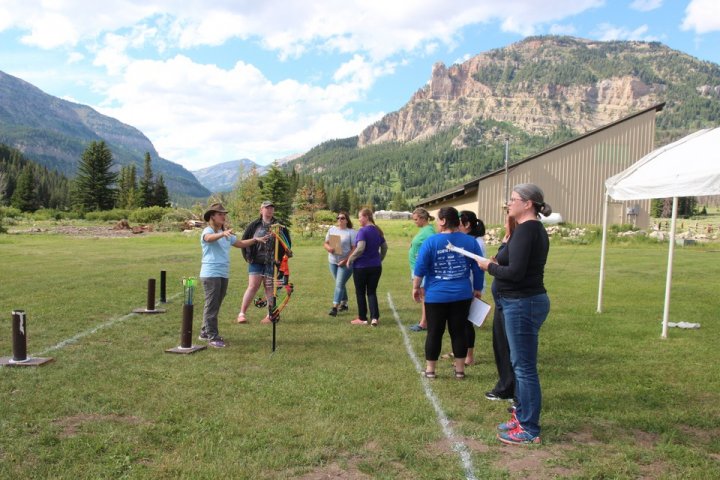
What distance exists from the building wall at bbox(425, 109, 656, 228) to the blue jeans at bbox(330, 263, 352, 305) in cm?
3177

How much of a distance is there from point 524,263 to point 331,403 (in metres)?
2.41

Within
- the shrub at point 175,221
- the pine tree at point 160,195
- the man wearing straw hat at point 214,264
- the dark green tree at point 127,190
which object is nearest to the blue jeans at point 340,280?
the man wearing straw hat at point 214,264

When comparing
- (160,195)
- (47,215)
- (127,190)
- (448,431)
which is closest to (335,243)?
(448,431)

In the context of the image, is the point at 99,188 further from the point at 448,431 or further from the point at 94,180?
the point at 448,431

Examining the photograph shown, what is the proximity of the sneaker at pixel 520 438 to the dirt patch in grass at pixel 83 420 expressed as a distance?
3202mm

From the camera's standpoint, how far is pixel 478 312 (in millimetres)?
6090

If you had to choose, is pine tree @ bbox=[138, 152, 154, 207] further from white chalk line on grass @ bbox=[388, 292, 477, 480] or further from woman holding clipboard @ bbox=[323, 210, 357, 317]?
white chalk line on grass @ bbox=[388, 292, 477, 480]

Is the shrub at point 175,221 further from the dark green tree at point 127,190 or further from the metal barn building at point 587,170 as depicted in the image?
the dark green tree at point 127,190

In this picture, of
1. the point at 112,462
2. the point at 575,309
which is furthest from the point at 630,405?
the point at 575,309

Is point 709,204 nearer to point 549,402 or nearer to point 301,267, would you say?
point 301,267

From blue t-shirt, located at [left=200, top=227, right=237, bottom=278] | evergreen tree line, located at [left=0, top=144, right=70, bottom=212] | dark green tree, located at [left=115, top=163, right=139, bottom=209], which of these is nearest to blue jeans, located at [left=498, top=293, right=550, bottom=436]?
blue t-shirt, located at [left=200, top=227, right=237, bottom=278]

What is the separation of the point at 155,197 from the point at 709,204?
11349 cm

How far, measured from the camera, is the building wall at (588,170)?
136 feet

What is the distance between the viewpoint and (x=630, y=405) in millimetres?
5625
